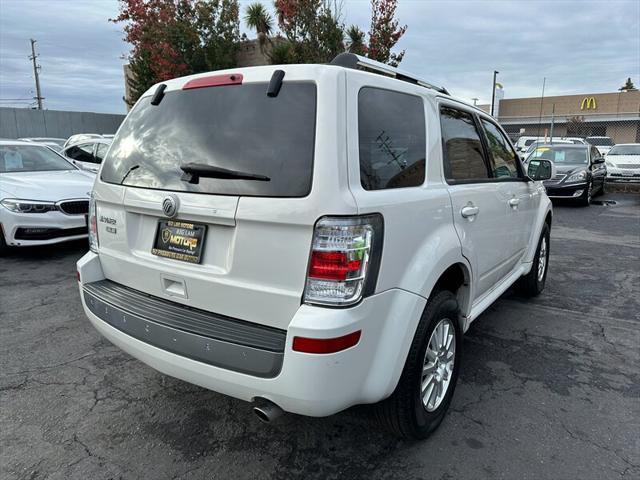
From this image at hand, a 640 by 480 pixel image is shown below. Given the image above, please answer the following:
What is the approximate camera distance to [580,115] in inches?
1411

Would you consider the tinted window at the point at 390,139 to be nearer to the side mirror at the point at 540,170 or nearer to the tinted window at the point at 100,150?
the side mirror at the point at 540,170

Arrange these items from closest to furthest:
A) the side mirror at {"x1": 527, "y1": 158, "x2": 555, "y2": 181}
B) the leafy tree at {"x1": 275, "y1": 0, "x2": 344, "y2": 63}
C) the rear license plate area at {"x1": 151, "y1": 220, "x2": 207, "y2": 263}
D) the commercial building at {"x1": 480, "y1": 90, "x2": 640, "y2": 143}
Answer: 1. the rear license plate area at {"x1": 151, "y1": 220, "x2": 207, "y2": 263}
2. the side mirror at {"x1": 527, "y1": 158, "x2": 555, "y2": 181}
3. the leafy tree at {"x1": 275, "y1": 0, "x2": 344, "y2": 63}
4. the commercial building at {"x1": 480, "y1": 90, "x2": 640, "y2": 143}

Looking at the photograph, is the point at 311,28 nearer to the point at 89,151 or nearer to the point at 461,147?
the point at 89,151

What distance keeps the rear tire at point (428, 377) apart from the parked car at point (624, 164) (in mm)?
15084

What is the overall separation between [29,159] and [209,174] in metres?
6.74

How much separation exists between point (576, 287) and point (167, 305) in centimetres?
482

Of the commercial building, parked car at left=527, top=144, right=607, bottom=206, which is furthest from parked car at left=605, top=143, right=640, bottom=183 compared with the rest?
the commercial building

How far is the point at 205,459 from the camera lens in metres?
2.52

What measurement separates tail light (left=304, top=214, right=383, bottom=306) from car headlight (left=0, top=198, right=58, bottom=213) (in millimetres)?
5559

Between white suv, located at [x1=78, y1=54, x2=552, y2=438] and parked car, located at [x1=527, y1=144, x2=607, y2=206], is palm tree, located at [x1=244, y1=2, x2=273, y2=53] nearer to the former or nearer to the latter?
parked car, located at [x1=527, y1=144, x2=607, y2=206]

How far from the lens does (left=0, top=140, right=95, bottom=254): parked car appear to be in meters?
6.18

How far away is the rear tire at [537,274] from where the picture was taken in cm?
486

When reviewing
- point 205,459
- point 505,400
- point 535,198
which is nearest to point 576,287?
point 535,198

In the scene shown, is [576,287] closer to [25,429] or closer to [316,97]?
[316,97]
